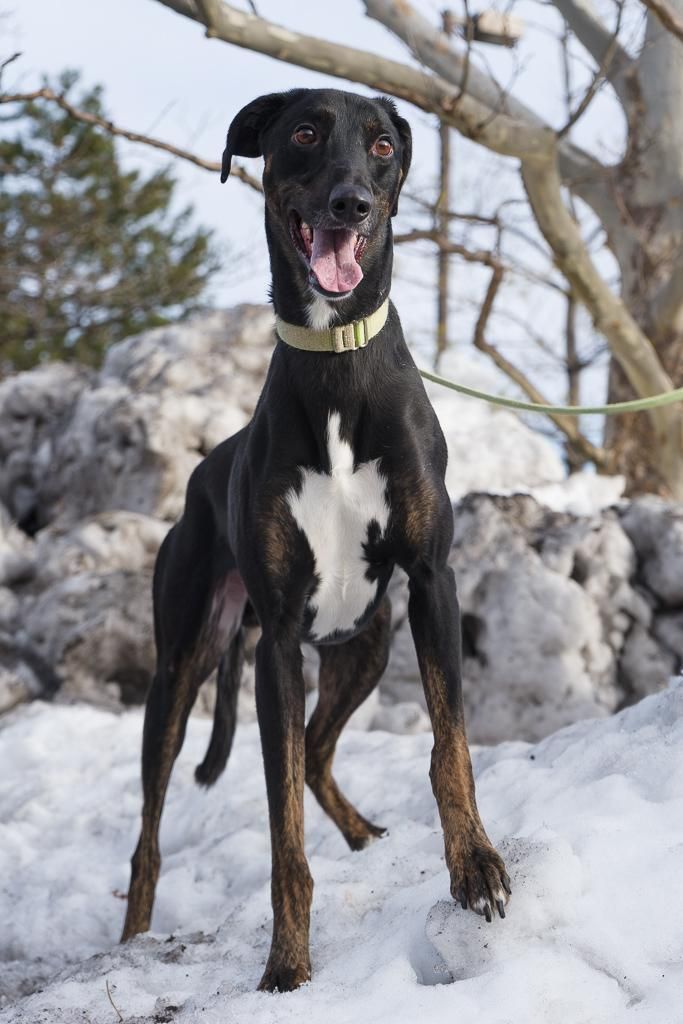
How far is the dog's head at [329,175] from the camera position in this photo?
2820 millimetres

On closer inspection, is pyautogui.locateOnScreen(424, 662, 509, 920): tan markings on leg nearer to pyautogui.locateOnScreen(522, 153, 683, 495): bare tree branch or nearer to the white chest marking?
the white chest marking

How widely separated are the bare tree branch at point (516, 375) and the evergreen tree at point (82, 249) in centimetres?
966

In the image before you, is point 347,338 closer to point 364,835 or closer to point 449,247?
point 364,835

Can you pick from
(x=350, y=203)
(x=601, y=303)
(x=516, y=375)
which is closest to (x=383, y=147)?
(x=350, y=203)

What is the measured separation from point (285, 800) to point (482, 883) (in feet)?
1.86

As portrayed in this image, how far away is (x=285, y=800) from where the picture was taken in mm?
2863

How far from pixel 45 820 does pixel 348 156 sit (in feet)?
11.8

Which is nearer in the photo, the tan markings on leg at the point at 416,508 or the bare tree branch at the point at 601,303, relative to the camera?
the tan markings on leg at the point at 416,508

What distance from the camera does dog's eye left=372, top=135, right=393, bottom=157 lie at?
9.96ft

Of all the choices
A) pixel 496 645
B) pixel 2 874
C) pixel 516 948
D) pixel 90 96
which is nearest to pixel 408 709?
pixel 496 645

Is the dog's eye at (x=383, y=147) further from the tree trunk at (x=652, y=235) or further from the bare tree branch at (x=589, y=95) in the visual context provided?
Result: the tree trunk at (x=652, y=235)

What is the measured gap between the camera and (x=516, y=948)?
2.49m

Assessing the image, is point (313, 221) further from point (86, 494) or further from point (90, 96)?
point (90, 96)

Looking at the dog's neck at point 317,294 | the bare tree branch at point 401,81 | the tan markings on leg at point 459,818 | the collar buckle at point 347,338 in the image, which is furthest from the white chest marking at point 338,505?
the bare tree branch at point 401,81
